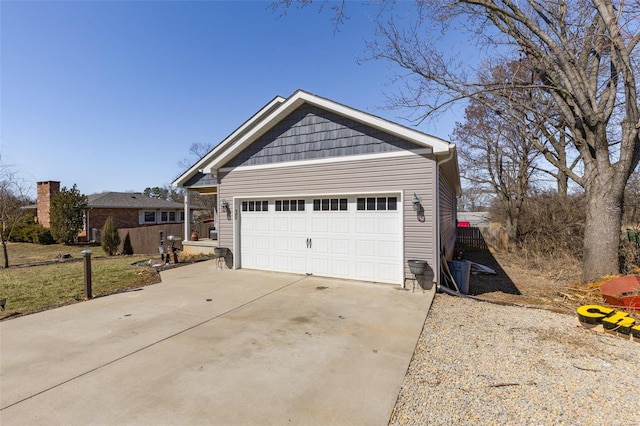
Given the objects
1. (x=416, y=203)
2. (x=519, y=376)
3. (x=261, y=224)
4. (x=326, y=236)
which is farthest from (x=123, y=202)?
(x=519, y=376)

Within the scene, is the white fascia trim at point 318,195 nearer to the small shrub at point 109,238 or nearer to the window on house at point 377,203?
the window on house at point 377,203

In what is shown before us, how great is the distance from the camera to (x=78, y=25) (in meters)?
A: 7.97

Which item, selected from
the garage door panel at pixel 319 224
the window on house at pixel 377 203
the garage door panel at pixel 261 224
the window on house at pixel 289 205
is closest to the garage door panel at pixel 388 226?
the window on house at pixel 377 203

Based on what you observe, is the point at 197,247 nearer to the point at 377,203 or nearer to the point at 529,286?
the point at 377,203

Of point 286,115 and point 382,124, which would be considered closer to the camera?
point 382,124

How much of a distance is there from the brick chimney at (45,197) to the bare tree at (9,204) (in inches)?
169

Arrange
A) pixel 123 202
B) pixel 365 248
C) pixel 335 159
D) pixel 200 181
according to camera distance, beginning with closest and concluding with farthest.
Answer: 1. pixel 365 248
2. pixel 335 159
3. pixel 200 181
4. pixel 123 202

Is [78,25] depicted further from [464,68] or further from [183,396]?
[464,68]

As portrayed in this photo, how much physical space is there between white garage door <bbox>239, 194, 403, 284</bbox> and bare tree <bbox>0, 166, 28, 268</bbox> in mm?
11932

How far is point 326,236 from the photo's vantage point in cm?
780

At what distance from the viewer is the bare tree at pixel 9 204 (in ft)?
42.5

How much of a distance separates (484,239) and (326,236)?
1310 cm

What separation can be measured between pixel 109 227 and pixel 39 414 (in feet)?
49.7

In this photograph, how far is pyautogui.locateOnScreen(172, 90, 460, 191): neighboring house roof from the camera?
6.31 m
